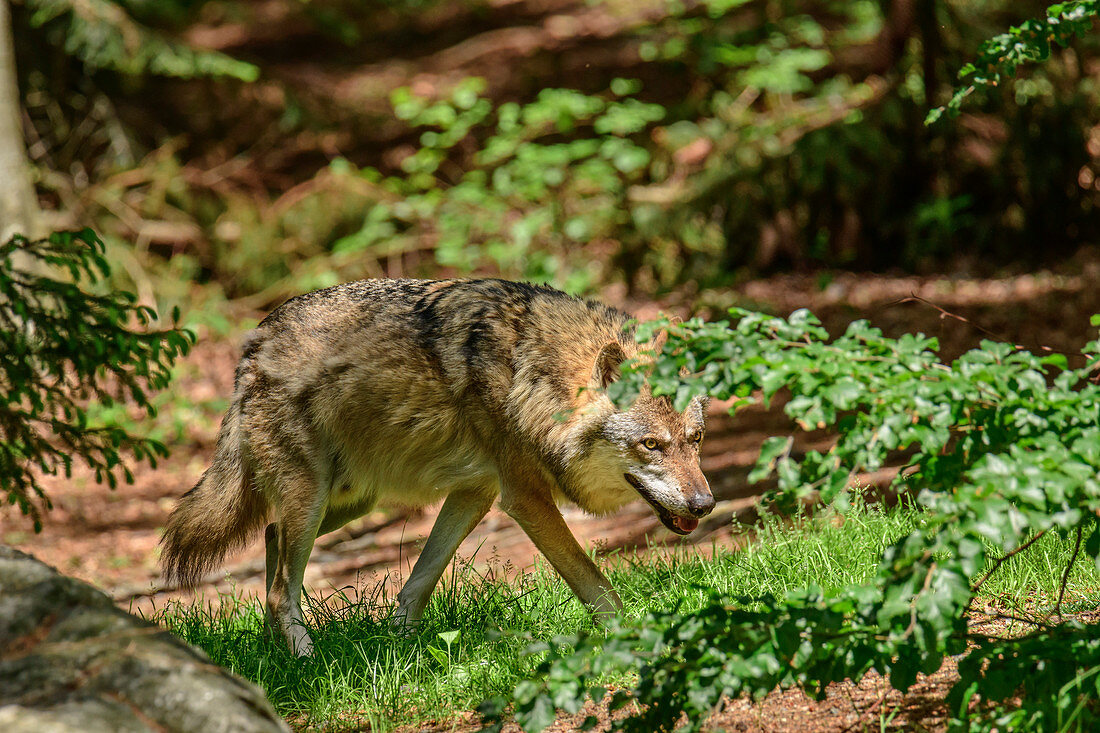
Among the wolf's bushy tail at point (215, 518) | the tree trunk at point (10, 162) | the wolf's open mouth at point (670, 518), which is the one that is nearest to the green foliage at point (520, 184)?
the tree trunk at point (10, 162)

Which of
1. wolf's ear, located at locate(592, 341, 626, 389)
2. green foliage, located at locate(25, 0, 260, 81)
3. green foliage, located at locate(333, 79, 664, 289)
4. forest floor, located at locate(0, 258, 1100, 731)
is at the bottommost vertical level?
forest floor, located at locate(0, 258, 1100, 731)

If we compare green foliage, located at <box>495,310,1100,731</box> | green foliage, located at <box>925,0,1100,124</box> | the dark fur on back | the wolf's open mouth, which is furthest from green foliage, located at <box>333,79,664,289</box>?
green foliage, located at <box>495,310,1100,731</box>

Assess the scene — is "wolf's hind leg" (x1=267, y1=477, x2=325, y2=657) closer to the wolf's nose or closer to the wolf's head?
the wolf's head

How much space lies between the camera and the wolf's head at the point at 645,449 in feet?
15.7

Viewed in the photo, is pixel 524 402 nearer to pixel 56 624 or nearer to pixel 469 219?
pixel 56 624

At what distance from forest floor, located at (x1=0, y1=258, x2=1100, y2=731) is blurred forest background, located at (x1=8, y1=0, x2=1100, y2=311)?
73cm

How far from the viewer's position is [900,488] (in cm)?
281

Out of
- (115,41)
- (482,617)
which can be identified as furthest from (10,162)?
(482,617)

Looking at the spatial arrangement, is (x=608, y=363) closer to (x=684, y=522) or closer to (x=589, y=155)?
(x=684, y=522)

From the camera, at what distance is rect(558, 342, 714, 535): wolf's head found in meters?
4.80

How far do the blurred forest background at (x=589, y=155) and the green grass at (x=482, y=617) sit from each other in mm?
7065

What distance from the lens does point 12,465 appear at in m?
4.70

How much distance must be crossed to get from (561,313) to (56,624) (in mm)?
3188

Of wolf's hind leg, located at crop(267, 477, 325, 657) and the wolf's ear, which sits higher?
the wolf's ear
